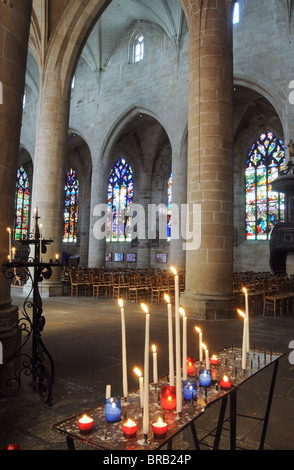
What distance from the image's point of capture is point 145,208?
24.9 meters

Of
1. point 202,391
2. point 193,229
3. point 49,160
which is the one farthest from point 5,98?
point 49,160

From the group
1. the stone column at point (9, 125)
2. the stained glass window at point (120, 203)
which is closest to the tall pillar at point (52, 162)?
the stone column at point (9, 125)

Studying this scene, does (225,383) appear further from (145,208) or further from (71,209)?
(71,209)

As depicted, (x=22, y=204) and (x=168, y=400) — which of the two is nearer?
(x=168, y=400)

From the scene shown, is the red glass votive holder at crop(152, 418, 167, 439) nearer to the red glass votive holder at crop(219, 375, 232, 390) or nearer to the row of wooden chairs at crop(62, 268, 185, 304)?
the red glass votive holder at crop(219, 375, 232, 390)

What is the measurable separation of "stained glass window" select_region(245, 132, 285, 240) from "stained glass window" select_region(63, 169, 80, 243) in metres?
14.5

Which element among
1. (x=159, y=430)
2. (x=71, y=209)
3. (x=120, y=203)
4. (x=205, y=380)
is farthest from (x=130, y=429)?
(x=71, y=209)

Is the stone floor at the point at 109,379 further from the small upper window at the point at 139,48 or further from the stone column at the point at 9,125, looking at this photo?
the small upper window at the point at 139,48

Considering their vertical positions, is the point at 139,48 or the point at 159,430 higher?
the point at 139,48

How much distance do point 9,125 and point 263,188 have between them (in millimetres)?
18950

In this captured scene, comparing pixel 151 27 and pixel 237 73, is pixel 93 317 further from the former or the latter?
pixel 151 27

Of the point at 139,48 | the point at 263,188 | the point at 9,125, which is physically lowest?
the point at 9,125

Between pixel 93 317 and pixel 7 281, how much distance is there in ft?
13.2
